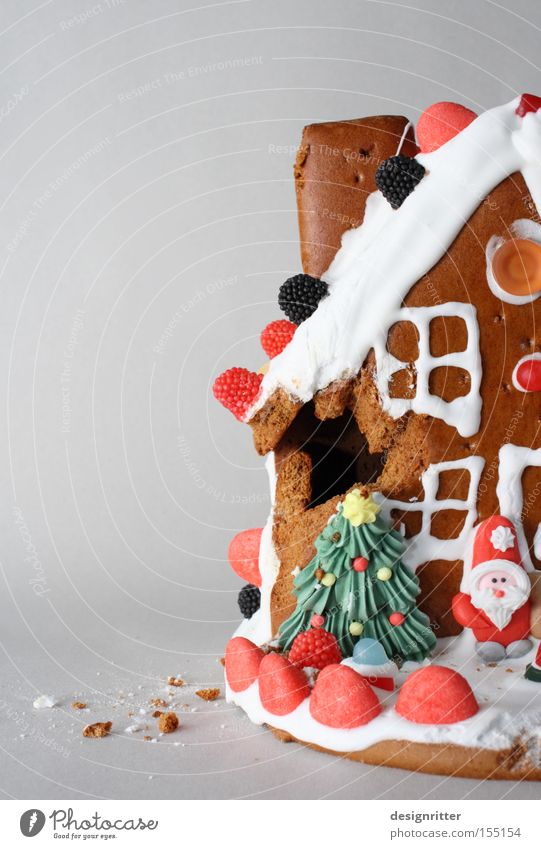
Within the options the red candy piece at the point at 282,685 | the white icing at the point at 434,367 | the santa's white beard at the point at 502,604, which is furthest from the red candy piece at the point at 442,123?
the red candy piece at the point at 282,685

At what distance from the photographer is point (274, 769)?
322 cm

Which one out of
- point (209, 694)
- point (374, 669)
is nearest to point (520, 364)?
point (374, 669)

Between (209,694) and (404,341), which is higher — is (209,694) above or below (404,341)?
below

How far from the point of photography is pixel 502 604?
3.55 metres

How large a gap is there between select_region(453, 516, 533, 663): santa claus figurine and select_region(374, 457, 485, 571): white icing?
0.10 meters

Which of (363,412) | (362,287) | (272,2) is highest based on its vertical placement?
(272,2)

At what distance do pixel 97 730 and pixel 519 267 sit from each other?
6.44 feet

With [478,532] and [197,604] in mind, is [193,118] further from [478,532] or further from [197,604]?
[478,532]

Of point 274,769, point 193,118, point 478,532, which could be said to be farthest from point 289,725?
point 193,118

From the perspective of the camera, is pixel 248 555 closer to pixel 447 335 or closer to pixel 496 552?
pixel 496 552

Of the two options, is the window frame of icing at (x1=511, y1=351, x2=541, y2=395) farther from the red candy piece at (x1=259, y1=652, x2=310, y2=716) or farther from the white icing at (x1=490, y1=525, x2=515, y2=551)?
the red candy piece at (x1=259, y1=652, x2=310, y2=716)

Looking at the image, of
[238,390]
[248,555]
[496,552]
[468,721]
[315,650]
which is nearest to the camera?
[468,721]

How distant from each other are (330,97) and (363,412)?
2.15 m

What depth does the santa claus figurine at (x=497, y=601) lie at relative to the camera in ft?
11.6
